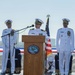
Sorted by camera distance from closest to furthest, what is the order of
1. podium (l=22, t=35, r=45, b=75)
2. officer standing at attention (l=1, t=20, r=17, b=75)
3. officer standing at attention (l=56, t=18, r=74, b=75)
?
podium (l=22, t=35, r=45, b=75) < officer standing at attention (l=56, t=18, r=74, b=75) < officer standing at attention (l=1, t=20, r=17, b=75)

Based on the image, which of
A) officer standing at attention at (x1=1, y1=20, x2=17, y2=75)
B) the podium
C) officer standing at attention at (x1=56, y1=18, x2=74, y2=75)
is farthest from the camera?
officer standing at attention at (x1=1, y1=20, x2=17, y2=75)

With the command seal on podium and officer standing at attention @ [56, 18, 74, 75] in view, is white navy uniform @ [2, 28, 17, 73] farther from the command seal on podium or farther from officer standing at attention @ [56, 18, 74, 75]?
the command seal on podium

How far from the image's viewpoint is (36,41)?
838 centimetres

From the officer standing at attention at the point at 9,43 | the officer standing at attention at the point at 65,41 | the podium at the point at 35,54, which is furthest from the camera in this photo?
the officer standing at attention at the point at 9,43

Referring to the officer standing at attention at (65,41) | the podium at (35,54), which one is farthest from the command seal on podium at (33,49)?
the officer standing at attention at (65,41)

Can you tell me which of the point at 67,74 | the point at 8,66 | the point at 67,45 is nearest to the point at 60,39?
the point at 67,45

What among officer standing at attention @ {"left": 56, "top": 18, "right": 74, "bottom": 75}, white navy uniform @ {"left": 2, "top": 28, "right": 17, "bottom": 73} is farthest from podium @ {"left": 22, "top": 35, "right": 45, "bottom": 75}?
white navy uniform @ {"left": 2, "top": 28, "right": 17, "bottom": 73}

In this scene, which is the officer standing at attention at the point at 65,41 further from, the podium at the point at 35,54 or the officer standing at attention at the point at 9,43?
the podium at the point at 35,54

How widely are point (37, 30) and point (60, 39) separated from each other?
64 centimetres

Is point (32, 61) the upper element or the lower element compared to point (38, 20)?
lower

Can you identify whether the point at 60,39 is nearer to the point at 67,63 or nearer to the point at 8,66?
the point at 67,63

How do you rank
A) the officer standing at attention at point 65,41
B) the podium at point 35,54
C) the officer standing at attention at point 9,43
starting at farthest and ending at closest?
1. the officer standing at attention at point 9,43
2. the officer standing at attention at point 65,41
3. the podium at point 35,54

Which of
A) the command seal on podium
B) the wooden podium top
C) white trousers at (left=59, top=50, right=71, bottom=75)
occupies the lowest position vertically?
white trousers at (left=59, top=50, right=71, bottom=75)

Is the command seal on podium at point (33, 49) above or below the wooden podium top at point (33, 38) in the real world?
below
